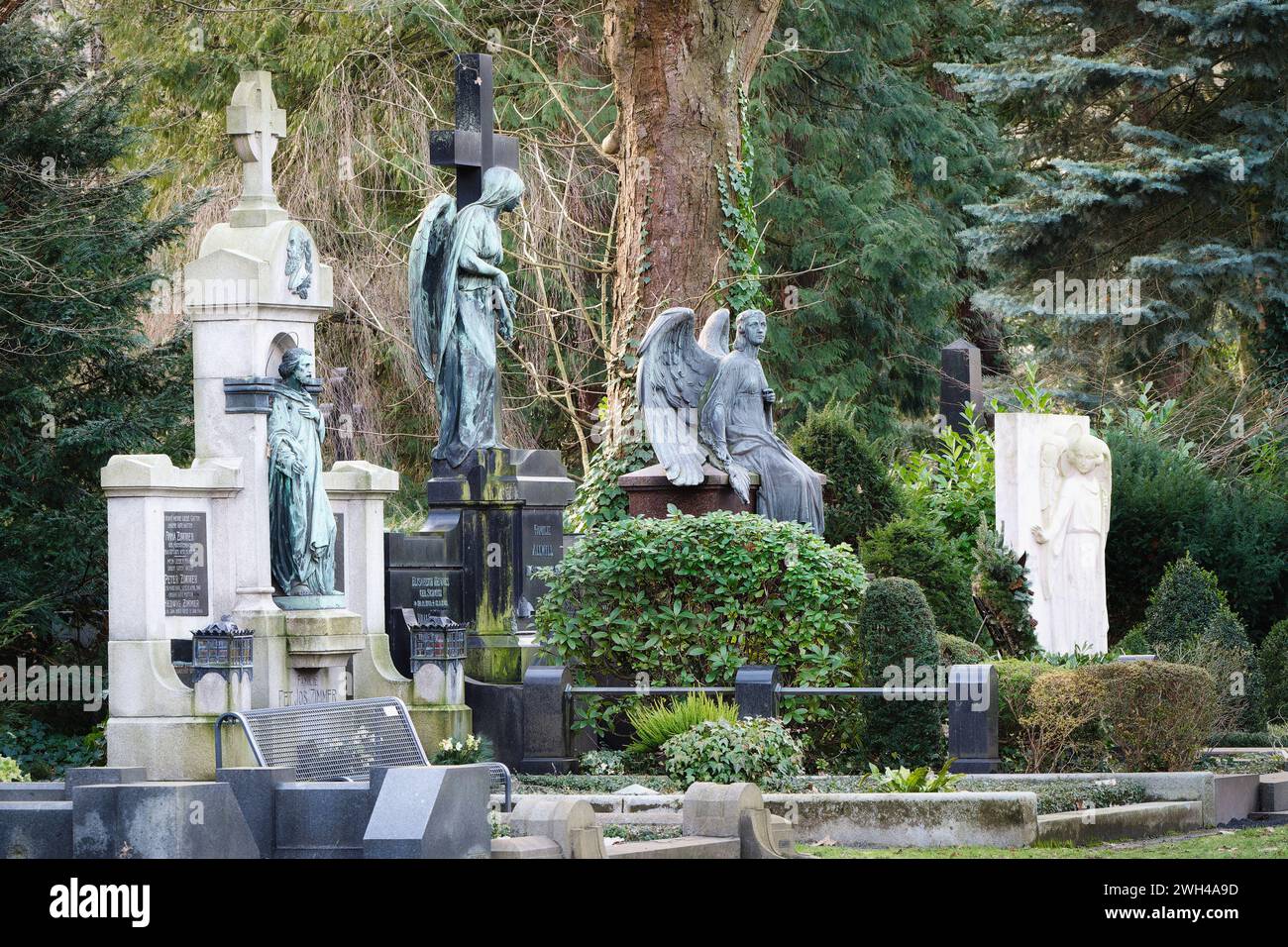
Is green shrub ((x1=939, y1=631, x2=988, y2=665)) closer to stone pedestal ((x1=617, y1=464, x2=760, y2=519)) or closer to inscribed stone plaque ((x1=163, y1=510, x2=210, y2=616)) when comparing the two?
stone pedestal ((x1=617, y1=464, x2=760, y2=519))

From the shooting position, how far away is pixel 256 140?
1516 cm

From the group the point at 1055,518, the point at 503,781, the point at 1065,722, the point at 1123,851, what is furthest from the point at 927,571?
the point at 1123,851

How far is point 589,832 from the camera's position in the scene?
31.9 feet

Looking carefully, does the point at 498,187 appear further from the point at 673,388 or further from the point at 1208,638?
the point at 1208,638

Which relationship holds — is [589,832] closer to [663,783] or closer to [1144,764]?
[663,783]

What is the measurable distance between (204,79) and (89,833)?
2161 centimetres

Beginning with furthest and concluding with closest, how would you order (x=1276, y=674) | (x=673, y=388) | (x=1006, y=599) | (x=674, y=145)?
(x=674, y=145) < (x=1276, y=674) < (x=1006, y=599) < (x=673, y=388)

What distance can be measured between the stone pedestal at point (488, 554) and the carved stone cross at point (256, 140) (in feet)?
9.63

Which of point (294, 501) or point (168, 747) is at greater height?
point (294, 501)

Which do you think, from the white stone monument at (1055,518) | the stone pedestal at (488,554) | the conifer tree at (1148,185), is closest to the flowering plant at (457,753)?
the stone pedestal at (488,554)

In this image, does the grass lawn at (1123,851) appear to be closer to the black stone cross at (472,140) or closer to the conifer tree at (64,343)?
the black stone cross at (472,140)

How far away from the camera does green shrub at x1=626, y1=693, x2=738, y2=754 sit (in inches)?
552

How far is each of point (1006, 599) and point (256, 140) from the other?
766cm
